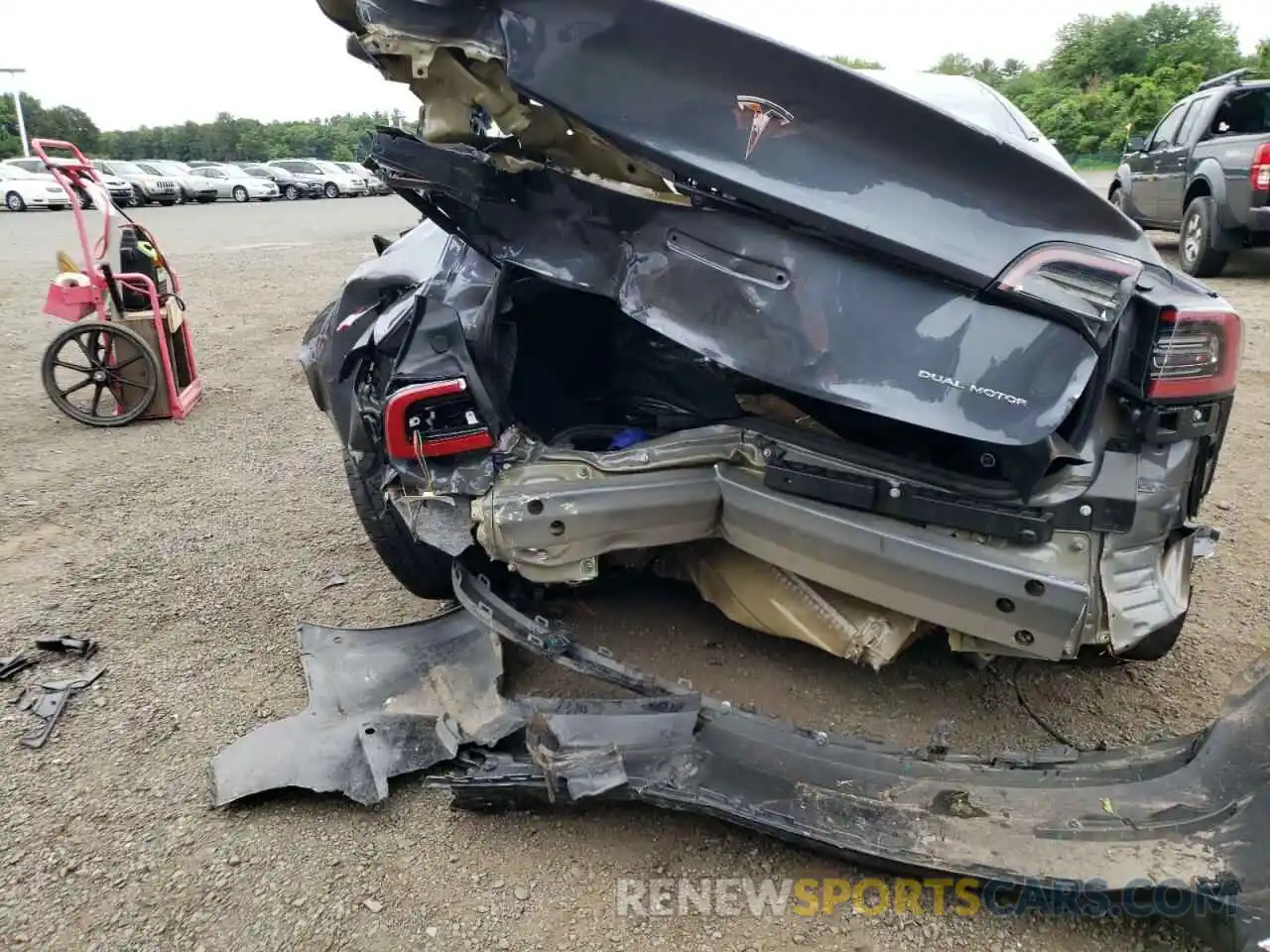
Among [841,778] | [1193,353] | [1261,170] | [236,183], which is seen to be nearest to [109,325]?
[841,778]

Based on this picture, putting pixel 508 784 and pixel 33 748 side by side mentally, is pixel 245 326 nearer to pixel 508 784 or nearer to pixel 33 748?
pixel 33 748

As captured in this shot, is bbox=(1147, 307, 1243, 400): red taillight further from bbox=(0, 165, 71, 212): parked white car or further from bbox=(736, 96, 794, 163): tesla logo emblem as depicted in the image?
bbox=(0, 165, 71, 212): parked white car

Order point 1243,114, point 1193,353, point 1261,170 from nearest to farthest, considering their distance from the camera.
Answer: point 1193,353 → point 1261,170 → point 1243,114

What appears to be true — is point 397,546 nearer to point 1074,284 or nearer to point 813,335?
point 813,335

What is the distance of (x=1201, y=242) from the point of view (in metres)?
8.93

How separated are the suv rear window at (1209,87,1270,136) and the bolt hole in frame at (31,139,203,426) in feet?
32.3

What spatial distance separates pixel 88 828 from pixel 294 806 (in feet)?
1.71

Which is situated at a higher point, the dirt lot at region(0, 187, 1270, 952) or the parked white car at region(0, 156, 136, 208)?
the dirt lot at region(0, 187, 1270, 952)

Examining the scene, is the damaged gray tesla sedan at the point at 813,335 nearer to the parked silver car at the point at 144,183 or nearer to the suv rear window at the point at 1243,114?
the suv rear window at the point at 1243,114

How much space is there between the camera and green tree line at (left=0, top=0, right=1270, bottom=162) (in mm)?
34438

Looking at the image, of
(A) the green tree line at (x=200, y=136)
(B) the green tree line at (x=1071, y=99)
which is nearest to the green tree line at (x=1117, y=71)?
(B) the green tree line at (x=1071, y=99)

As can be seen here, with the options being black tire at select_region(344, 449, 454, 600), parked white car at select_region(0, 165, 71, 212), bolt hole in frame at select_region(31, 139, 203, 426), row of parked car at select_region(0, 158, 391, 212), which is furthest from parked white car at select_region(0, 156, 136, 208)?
black tire at select_region(344, 449, 454, 600)

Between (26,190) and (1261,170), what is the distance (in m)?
27.8

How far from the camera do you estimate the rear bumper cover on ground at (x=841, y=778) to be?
191 centimetres
